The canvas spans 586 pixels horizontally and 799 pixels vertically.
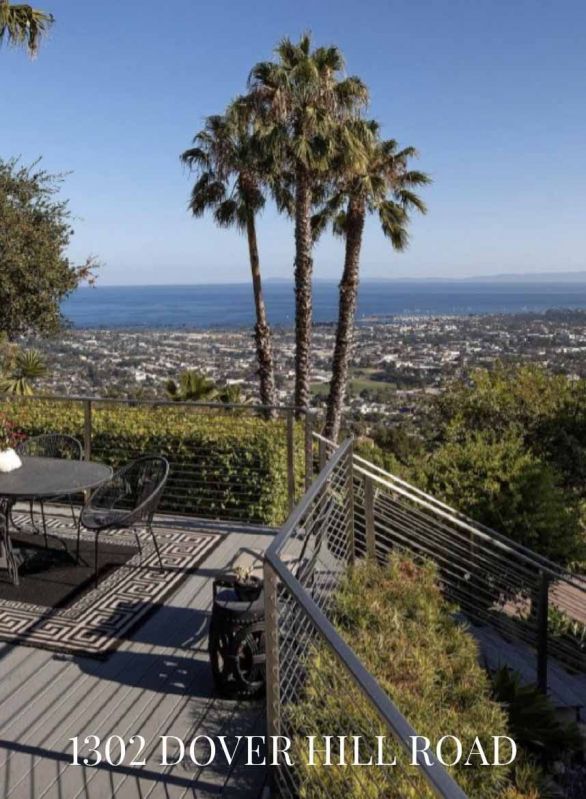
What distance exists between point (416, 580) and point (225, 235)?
15257 millimetres

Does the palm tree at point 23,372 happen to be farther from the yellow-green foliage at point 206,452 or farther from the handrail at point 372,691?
the handrail at point 372,691

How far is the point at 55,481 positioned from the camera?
4.30m

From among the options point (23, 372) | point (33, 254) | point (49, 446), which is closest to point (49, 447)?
point (49, 446)

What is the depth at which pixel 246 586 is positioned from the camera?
10.5 ft

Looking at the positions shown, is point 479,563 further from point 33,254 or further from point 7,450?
point 33,254

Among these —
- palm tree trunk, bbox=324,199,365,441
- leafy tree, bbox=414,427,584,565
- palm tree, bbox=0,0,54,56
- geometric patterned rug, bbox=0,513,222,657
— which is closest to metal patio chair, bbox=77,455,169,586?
geometric patterned rug, bbox=0,513,222,657

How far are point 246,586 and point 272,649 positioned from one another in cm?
97

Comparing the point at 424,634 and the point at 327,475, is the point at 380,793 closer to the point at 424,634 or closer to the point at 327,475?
the point at 424,634

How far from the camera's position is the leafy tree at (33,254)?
12.9 meters

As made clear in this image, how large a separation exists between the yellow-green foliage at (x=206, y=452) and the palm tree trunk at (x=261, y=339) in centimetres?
893

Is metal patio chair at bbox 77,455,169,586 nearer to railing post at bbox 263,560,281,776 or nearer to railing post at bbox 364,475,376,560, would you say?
railing post at bbox 364,475,376,560

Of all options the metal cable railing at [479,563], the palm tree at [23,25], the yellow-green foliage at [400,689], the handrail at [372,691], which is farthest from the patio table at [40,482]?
the palm tree at [23,25]

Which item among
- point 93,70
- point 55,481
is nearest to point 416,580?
point 55,481

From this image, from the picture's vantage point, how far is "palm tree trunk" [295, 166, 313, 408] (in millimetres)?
14984
